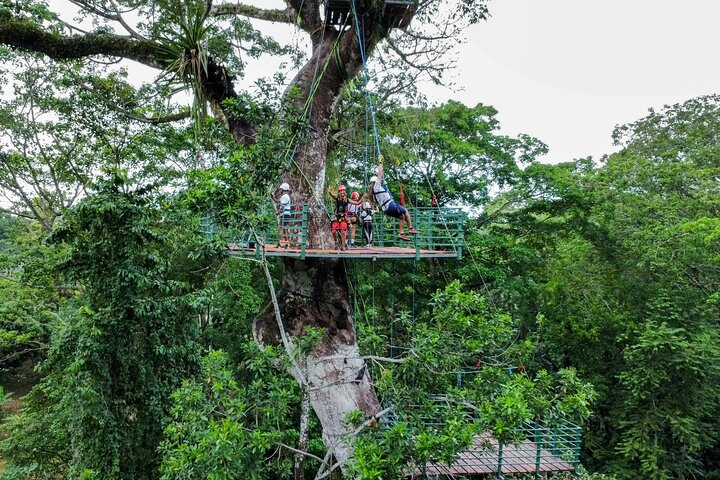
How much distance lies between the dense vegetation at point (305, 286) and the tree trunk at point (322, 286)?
2.0 inches

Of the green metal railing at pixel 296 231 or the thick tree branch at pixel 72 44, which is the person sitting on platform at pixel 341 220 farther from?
the thick tree branch at pixel 72 44

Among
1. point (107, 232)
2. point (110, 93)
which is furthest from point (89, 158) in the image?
point (107, 232)

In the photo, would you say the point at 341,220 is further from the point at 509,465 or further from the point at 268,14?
the point at 268,14

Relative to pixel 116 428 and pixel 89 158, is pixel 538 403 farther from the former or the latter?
pixel 89 158

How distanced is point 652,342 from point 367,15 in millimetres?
8968

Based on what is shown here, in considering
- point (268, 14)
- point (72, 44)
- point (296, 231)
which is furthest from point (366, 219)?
point (72, 44)

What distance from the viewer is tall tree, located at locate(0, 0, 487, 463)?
695 centimetres

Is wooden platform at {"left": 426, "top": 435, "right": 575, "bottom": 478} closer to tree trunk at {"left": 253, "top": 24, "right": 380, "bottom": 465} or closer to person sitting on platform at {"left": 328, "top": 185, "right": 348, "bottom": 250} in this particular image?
tree trunk at {"left": 253, "top": 24, "right": 380, "bottom": 465}

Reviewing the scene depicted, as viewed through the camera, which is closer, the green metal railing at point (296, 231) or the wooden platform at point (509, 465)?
the green metal railing at point (296, 231)

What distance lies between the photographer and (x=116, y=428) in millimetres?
5848

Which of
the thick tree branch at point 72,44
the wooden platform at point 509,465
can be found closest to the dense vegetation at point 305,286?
the thick tree branch at point 72,44

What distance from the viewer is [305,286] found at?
24.8ft

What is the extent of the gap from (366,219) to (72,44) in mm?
5560

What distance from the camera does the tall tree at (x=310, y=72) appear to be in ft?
22.8
